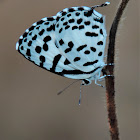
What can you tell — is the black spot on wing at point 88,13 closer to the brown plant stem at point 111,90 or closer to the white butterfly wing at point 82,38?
the white butterfly wing at point 82,38

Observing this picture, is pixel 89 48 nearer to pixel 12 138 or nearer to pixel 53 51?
pixel 53 51

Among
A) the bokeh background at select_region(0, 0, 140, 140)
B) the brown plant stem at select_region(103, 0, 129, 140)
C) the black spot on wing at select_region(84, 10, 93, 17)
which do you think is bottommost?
the bokeh background at select_region(0, 0, 140, 140)

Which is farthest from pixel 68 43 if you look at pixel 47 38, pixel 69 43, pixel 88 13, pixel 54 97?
pixel 54 97

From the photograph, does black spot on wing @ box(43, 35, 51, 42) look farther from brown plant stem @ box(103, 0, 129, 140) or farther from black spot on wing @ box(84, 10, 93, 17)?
brown plant stem @ box(103, 0, 129, 140)

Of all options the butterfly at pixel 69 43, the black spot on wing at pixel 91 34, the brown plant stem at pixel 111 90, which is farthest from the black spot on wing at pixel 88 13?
the brown plant stem at pixel 111 90

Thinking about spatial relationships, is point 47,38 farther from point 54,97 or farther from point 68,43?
point 54,97

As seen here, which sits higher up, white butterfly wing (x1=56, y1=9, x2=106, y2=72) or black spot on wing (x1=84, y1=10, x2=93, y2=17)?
black spot on wing (x1=84, y1=10, x2=93, y2=17)

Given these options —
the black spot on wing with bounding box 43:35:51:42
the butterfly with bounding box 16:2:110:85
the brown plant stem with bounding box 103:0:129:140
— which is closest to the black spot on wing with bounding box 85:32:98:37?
the butterfly with bounding box 16:2:110:85

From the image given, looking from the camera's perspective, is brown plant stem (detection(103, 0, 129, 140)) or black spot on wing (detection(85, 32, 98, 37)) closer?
brown plant stem (detection(103, 0, 129, 140))
